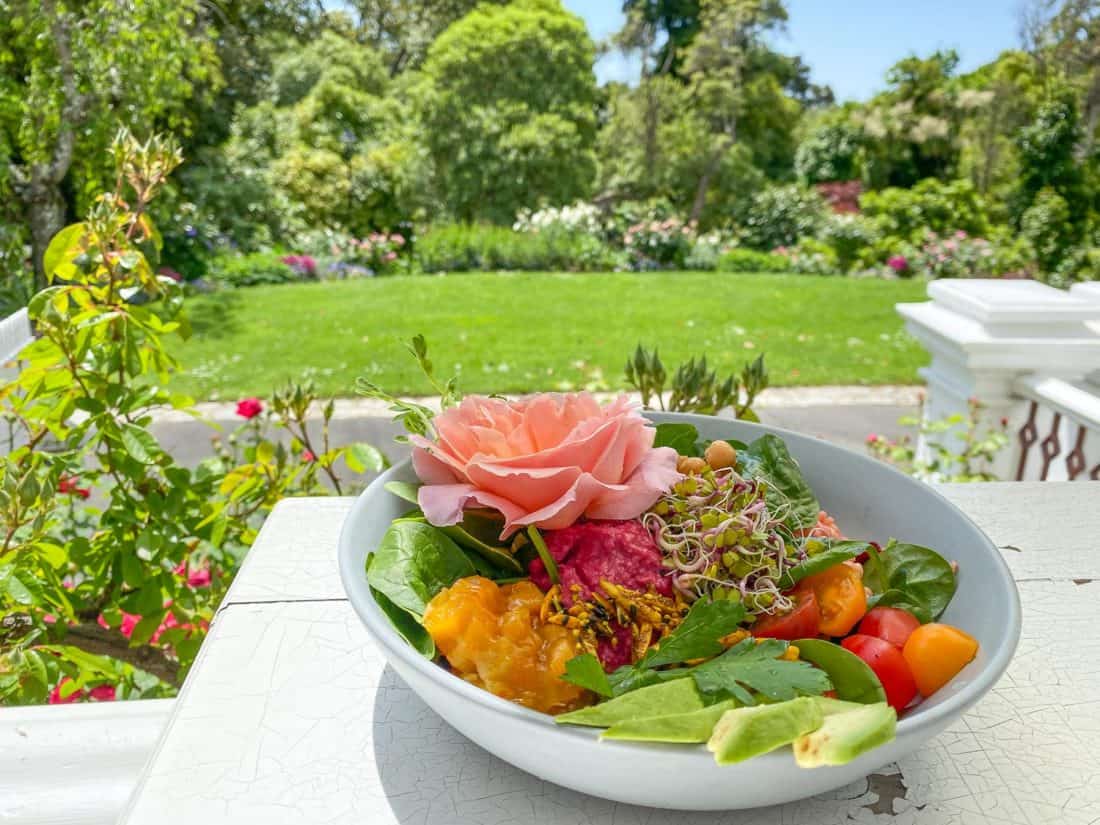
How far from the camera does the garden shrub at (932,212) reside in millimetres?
9122

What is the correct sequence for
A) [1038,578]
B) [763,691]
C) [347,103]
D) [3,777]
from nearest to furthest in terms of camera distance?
1. [763,691]
2. [3,777]
3. [1038,578]
4. [347,103]

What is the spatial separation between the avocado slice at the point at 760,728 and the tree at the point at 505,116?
9.17 metres

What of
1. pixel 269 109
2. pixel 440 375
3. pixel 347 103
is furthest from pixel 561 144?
pixel 440 375

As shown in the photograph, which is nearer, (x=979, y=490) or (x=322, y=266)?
(x=979, y=490)

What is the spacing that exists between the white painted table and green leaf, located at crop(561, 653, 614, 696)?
0.10 meters

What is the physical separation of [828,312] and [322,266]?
4.26 meters

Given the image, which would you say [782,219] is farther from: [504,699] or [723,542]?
[504,699]

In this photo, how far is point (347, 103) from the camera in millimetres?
10180

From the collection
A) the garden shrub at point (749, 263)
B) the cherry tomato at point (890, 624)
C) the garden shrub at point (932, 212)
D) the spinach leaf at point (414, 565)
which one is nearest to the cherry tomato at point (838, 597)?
the cherry tomato at point (890, 624)

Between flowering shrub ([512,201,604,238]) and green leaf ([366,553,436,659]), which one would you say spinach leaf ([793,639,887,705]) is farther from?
flowering shrub ([512,201,604,238])

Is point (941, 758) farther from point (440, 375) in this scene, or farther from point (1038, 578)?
point (440, 375)

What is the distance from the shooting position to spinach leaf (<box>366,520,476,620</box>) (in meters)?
0.52

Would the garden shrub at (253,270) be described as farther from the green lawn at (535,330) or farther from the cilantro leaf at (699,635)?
the cilantro leaf at (699,635)

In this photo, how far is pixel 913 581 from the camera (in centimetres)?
58
